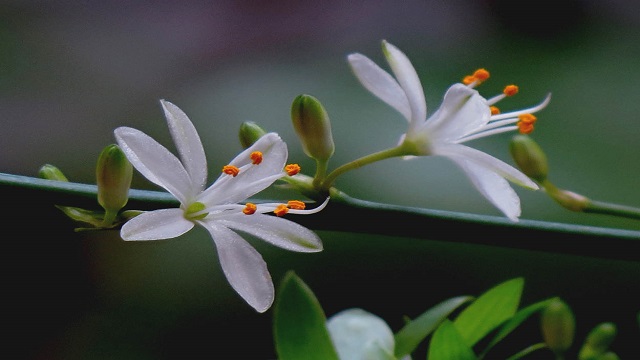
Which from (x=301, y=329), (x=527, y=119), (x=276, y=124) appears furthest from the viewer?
(x=276, y=124)

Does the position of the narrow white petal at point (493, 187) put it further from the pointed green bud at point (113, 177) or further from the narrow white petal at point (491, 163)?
the pointed green bud at point (113, 177)

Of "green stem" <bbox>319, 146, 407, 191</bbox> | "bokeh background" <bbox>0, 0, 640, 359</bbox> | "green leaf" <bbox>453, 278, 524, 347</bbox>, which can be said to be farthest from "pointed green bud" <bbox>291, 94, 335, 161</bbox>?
"bokeh background" <bbox>0, 0, 640, 359</bbox>

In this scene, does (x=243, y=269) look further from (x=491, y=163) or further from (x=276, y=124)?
(x=276, y=124)

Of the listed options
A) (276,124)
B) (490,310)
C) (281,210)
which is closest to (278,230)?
(281,210)

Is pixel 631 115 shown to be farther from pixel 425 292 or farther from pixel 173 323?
pixel 173 323

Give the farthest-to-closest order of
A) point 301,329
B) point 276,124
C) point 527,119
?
point 276,124 → point 527,119 → point 301,329

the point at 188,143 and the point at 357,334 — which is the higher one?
the point at 188,143

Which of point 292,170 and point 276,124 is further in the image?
point 276,124

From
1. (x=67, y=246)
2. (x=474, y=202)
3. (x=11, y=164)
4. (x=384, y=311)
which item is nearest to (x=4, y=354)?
(x=67, y=246)
